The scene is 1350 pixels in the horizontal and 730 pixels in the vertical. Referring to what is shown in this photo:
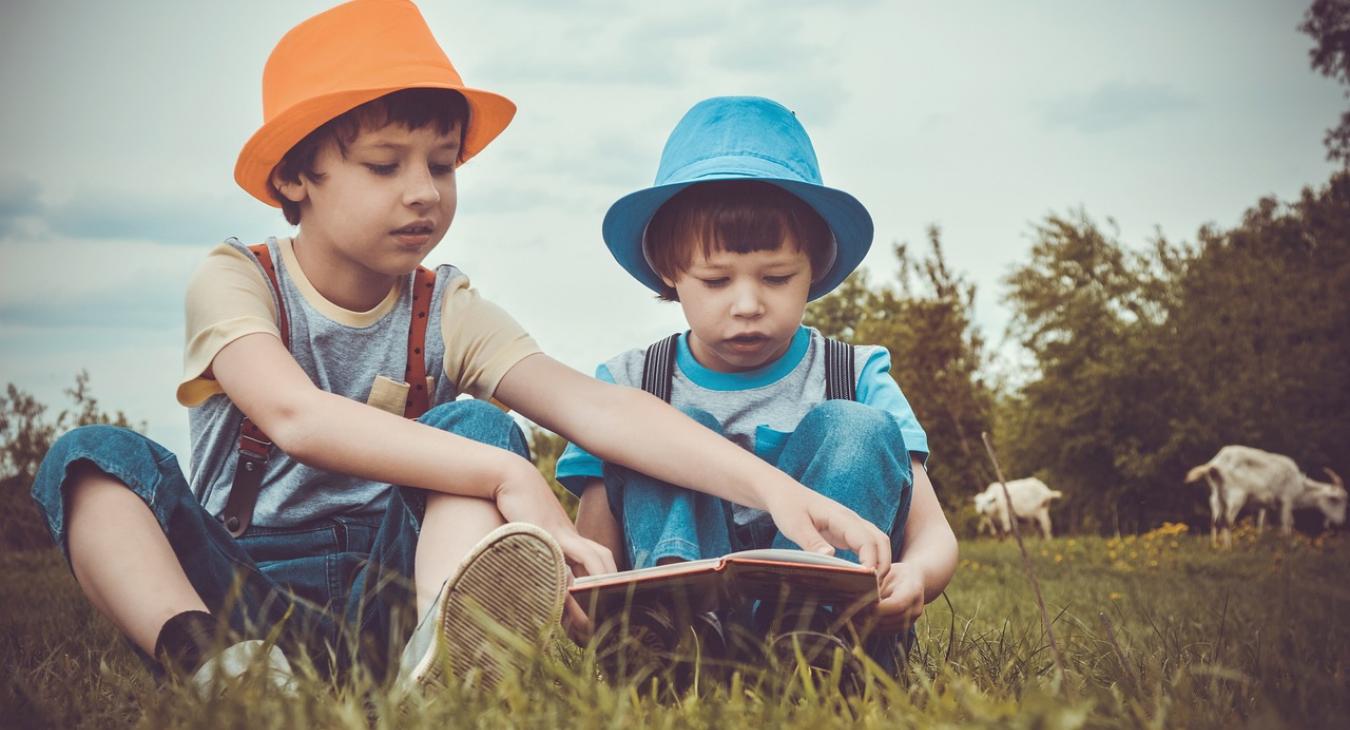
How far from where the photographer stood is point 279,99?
8.63 ft

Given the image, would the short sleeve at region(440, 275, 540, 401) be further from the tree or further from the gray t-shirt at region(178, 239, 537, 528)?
the tree

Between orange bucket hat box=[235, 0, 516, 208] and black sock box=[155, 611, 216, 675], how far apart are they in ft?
3.83

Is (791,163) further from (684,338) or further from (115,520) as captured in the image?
(115,520)

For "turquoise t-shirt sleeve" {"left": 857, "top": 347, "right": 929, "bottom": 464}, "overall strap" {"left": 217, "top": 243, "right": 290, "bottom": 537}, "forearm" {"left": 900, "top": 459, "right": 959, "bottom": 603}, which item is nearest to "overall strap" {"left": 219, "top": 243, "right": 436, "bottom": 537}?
"overall strap" {"left": 217, "top": 243, "right": 290, "bottom": 537}

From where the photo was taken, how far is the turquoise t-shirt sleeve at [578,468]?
2.63 m

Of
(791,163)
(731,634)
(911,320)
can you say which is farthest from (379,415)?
(911,320)

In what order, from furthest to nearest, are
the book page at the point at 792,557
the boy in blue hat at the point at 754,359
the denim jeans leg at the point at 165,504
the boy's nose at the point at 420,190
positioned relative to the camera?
1. the boy's nose at the point at 420,190
2. the boy in blue hat at the point at 754,359
3. the denim jeans leg at the point at 165,504
4. the book page at the point at 792,557

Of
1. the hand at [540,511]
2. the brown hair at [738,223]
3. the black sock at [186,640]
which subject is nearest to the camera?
the black sock at [186,640]

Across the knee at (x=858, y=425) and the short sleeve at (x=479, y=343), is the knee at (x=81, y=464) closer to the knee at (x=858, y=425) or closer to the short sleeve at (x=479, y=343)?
the short sleeve at (x=479, y=343)

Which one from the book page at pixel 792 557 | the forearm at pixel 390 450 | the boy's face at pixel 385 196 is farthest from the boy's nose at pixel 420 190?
the book page at pixel 792 557

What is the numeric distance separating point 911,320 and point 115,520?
12.1 meters

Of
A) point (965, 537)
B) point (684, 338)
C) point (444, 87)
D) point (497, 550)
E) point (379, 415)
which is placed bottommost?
point (965, 537)

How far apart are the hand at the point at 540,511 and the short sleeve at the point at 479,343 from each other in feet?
1.97

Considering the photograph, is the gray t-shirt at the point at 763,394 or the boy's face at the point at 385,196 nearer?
the boy's face at the point at 385,196
